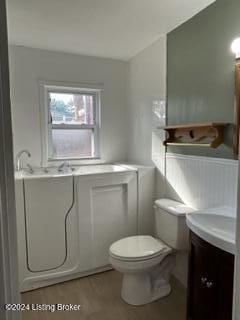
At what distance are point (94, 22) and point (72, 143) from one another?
133cm

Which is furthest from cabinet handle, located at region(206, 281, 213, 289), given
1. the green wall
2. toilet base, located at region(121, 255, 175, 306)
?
the green wall

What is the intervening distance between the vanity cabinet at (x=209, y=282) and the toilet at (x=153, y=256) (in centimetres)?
39

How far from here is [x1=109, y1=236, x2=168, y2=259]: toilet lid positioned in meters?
1.76

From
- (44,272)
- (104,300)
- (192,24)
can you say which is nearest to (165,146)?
(192,24)

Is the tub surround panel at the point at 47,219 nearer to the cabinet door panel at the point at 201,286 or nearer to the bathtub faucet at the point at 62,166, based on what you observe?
the bathtub faucet at the point at 62,166

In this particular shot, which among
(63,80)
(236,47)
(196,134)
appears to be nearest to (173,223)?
(196,134)

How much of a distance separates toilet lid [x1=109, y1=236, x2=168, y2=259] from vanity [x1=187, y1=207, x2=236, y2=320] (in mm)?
401

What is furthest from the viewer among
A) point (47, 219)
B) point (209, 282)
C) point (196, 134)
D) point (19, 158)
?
point (19, 158)

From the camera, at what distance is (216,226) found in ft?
4.70

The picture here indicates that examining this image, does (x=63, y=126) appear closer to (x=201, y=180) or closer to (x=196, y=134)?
(x=196, y=134)

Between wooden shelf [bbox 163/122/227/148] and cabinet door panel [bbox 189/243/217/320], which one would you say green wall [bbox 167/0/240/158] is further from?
cabinet door panel [bbox 189/243/217/320]

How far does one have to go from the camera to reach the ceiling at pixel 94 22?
168 centimetres

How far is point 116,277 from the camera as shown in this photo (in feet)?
7.40

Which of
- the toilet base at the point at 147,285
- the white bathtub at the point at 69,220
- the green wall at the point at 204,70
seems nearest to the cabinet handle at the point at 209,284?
the toilet base at the point at 147,285
